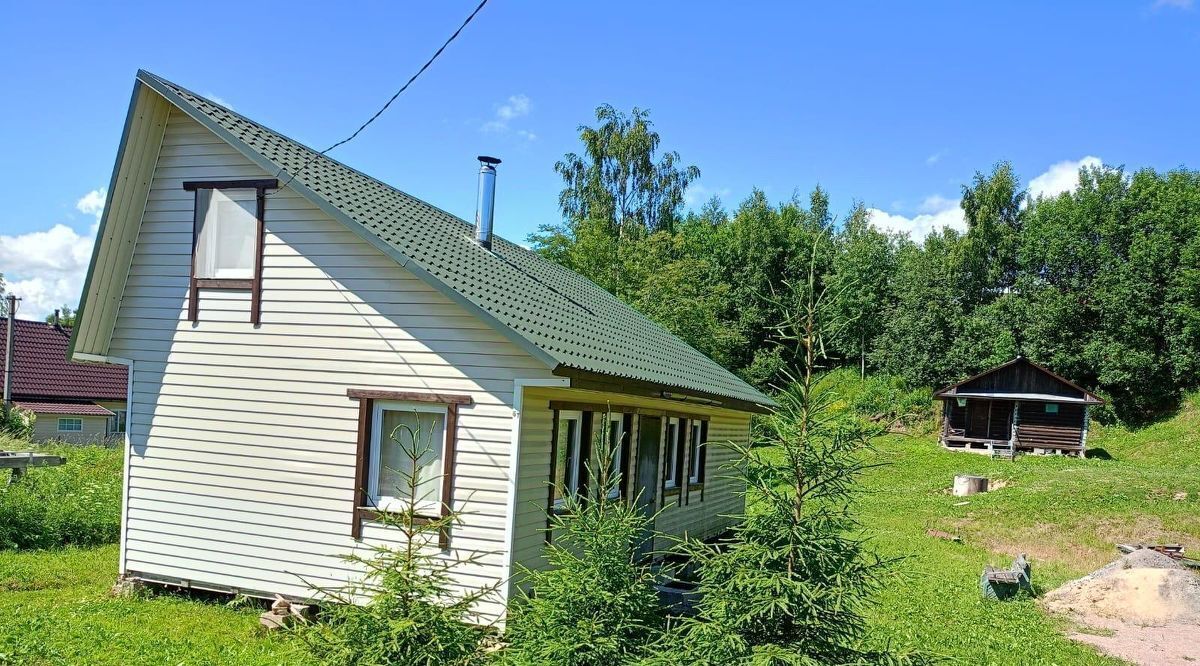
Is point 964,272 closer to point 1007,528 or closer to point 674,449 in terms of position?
point 1007,528

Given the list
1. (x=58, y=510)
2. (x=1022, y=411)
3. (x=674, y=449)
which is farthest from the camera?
(x=1022, y=411)

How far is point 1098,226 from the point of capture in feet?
143

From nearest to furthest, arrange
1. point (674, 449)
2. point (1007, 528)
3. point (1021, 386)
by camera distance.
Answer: point (674, 449), point (1007, 528), point (1021, 386)

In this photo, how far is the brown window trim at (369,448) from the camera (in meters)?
8.22

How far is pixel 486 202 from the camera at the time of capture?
41.8ft

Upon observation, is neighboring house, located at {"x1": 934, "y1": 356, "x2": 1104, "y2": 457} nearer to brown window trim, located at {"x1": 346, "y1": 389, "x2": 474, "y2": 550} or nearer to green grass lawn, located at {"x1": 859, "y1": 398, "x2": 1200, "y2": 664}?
green grass lawn, located at {"x1": 859, "y1": 398, "x2": 1200, "y2": 664}

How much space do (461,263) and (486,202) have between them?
9.27 feet

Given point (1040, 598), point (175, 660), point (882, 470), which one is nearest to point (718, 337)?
point (882, 470)

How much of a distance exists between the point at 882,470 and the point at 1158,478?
9521 millimetres

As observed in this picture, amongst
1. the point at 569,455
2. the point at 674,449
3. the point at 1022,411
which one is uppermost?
the point at 569,455

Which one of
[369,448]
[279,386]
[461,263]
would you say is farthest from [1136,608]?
[279,386]

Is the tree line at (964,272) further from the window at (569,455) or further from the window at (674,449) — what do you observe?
the window at (569,455)

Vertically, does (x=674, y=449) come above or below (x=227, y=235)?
below

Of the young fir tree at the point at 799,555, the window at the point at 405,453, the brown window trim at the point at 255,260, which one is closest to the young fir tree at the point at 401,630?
the young fir tree at the point at 799,555
